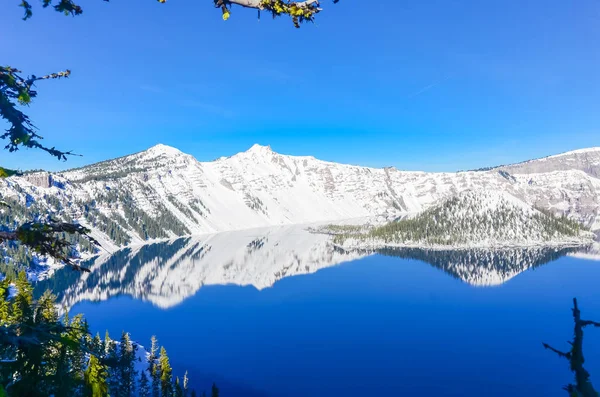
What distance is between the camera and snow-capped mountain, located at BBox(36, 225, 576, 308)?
119 meters

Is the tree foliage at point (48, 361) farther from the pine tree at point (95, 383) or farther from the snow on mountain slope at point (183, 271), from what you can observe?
the snow on mountain slope at point (183, 271)

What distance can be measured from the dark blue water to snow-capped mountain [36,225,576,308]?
775cm

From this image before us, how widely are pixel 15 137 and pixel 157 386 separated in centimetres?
5030

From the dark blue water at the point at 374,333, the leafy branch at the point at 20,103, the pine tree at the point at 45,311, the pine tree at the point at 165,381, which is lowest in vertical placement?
the dark blue water at the point at 374,333

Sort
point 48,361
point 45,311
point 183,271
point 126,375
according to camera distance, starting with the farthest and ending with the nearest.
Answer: point 183,271, point 126,375, point 45,311, point 48,361

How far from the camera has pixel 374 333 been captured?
2928 inches

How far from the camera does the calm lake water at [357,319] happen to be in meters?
56.1

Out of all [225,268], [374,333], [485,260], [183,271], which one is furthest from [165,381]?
[485,260]

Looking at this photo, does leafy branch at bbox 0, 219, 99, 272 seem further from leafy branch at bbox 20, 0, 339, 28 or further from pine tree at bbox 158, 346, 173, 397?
pine tree at bbox 158, 346, 173, 397

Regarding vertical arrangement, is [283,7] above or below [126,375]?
above

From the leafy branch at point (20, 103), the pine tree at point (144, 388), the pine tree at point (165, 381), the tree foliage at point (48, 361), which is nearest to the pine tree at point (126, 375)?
the tree foliage at point (48, 361)

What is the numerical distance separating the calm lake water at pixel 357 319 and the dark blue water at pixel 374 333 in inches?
11.8

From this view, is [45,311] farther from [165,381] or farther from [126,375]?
[126,375]

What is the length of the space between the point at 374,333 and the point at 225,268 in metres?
90.3
